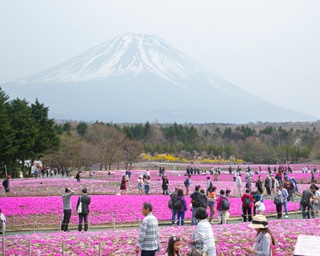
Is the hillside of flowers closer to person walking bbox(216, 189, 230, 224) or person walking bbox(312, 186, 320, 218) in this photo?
person walking bbox(312, 186, 320, 218)

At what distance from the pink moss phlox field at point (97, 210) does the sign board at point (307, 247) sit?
17134 millimetres

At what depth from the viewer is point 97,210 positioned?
1077 inches

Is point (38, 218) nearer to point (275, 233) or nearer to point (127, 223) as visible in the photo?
point (127, 223)

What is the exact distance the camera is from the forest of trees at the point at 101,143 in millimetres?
63000

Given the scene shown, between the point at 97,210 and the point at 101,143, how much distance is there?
62912 millimetres

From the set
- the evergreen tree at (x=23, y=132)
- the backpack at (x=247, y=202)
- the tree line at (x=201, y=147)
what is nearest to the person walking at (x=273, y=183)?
the backpack at (x=247, y=202)

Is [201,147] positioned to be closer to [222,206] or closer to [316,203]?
[316,203]

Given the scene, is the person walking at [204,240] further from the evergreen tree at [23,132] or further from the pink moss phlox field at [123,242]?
the evergreen tree at [23,132]

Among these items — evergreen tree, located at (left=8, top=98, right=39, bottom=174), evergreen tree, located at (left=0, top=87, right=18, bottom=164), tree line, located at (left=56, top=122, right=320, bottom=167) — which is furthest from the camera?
tree line, located at (left=56, top=122, right=320, bottom=167)

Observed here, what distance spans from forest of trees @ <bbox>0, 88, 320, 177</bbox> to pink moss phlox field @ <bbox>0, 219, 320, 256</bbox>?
40.2 m

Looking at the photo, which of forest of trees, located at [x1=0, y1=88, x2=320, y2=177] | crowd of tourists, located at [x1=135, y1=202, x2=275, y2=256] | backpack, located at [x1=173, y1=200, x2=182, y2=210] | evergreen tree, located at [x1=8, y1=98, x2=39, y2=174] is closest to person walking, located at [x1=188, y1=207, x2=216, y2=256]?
crowd of tourists, located at [x1=135, y1=202, x2=275, y2=256]

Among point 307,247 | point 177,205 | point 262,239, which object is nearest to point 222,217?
point 177,205

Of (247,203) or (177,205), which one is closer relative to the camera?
(177,205)

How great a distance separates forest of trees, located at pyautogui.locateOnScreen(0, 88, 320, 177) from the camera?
207 ft
